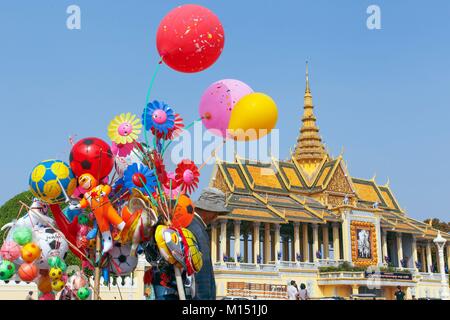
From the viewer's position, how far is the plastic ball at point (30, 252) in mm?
10227

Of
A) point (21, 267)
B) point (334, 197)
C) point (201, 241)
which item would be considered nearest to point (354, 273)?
point (334, 197)

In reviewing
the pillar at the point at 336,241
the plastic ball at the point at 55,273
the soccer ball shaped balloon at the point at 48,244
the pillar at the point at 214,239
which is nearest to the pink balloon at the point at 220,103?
the soccer ball shaped balloon at the point at 48,244

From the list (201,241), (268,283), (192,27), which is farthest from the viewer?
(268,283)

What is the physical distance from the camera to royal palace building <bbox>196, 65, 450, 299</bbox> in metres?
31.5

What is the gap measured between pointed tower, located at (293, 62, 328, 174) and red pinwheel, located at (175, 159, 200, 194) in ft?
106

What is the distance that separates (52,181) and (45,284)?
7.20ft

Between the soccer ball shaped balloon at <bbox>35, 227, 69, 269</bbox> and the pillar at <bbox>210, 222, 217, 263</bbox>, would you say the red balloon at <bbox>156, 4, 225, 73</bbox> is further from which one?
the pillar at <bbox>210, 222, 217, 263</bbox>

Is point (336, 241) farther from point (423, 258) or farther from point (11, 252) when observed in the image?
point (11, 252)

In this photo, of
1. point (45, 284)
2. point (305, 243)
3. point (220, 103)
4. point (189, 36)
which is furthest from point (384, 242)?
point (189, 36)

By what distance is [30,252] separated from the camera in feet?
33.6

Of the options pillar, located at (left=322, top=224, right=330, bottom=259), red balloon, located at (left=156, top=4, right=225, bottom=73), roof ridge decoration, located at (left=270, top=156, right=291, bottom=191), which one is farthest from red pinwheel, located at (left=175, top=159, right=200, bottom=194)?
pillar, located at (left=322, top=224, right=330, bottom=259)

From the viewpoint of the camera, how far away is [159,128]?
9.98m
